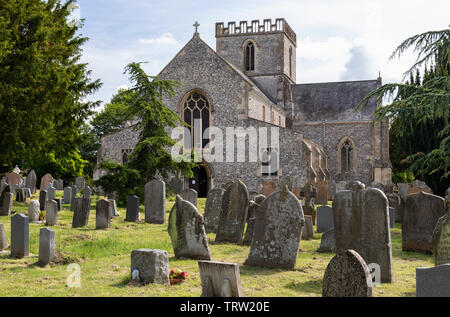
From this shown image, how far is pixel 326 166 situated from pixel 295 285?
30.2m

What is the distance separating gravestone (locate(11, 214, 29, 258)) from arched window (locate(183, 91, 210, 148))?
19.4 meters

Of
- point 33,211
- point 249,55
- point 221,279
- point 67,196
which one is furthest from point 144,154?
point 249,55

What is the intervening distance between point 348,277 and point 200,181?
23458 mm

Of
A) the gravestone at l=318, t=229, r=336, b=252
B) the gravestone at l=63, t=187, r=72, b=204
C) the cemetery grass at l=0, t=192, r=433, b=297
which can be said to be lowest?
the cemetery grass at l=0, t=192, r=433, b=297

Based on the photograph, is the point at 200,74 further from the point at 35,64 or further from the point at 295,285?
the point at 295,285

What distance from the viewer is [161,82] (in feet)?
64.0

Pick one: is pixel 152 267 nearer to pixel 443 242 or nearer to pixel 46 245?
pixel 46 245

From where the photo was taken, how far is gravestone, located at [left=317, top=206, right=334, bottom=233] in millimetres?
12117

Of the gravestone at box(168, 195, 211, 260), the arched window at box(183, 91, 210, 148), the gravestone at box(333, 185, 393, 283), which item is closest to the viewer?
the gravestone at box(333, 185, 393, 283)

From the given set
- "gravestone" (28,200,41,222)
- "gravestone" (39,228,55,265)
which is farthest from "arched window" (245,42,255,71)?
"gravestone" (39,228,55,265)

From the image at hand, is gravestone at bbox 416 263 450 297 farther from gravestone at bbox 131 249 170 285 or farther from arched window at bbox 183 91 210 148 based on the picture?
arched window at bbox 183 91 210 148

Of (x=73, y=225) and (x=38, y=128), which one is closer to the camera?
(x=73, y=225)

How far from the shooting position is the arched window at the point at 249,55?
40.3 metres
